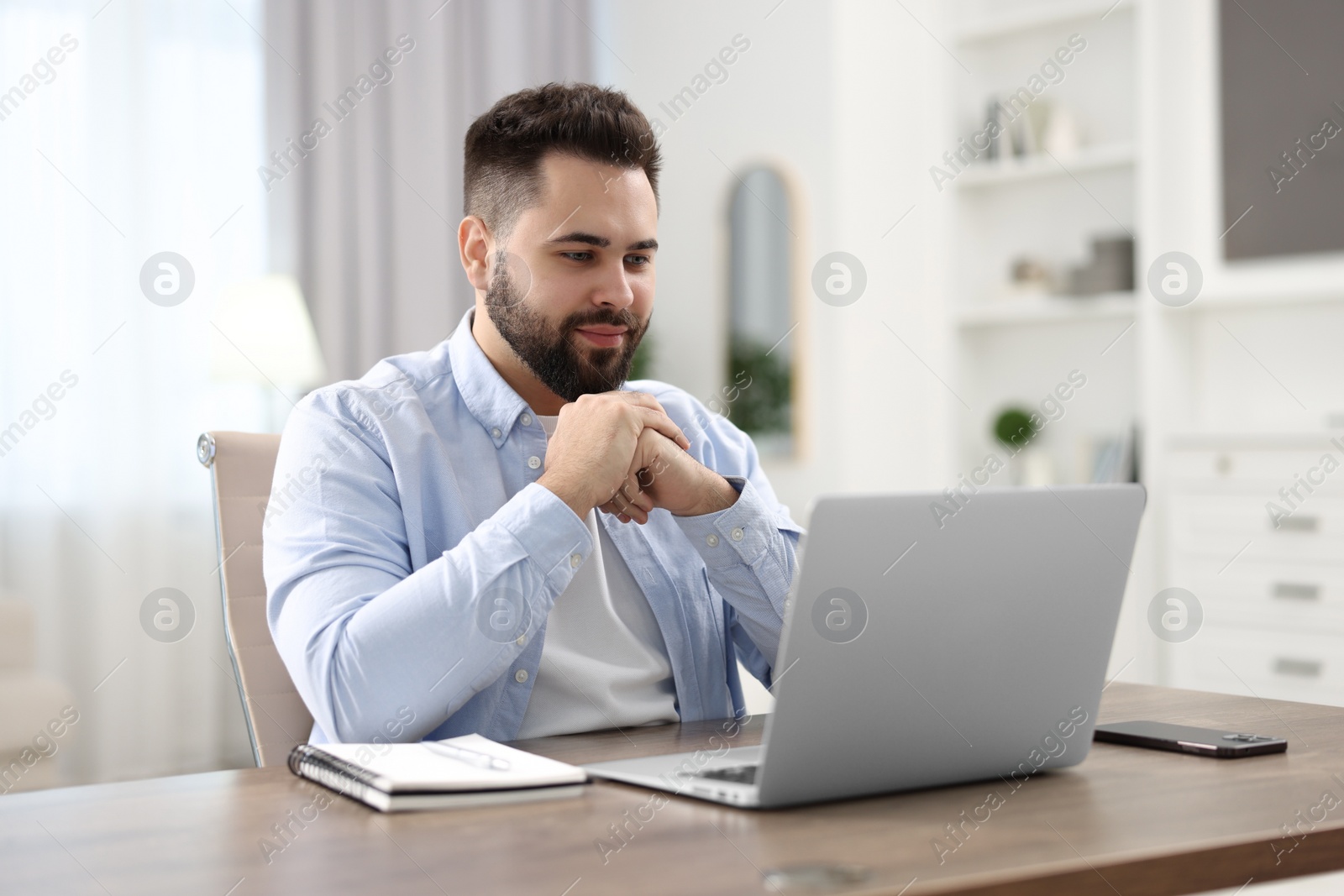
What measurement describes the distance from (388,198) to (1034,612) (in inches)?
143

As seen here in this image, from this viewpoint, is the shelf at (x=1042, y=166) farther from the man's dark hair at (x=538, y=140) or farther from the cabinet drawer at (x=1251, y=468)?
the man's dark hair at (x=538, y=140)

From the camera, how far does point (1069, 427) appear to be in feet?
13.5

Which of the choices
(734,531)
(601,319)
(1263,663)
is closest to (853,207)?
(1263,663)

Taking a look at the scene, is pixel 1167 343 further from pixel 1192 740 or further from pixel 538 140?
pixel 1192 740

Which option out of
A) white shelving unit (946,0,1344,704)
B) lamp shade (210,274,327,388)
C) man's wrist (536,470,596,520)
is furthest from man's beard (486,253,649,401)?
lamp shade (210,274,327,388)

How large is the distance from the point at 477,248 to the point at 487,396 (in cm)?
28

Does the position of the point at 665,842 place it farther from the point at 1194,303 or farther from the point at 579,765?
the point at 1194,303

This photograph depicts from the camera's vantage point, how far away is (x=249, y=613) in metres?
1.43

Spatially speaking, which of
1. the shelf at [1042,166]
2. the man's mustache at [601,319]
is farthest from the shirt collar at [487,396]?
the shelf at [1042,166]

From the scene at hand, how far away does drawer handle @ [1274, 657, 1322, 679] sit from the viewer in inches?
127

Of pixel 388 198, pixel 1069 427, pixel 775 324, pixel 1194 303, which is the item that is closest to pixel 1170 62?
pixel 1194 303

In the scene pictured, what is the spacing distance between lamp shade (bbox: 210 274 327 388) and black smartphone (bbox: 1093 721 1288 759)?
9.18 feet

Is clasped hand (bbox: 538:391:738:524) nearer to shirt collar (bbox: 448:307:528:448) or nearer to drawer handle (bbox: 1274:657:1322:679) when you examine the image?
shirt collar (bbox: 448:307:528:448)

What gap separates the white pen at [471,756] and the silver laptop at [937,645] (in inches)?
3.0
